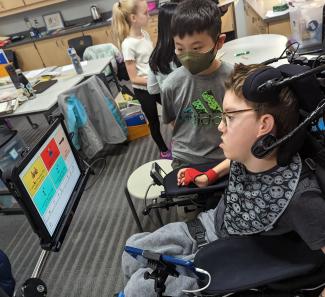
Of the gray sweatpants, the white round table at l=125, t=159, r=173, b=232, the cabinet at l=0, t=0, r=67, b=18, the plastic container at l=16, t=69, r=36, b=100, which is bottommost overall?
the white round table at l=125, t=159, r=173, b=232

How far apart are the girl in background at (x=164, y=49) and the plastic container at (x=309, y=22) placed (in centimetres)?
83

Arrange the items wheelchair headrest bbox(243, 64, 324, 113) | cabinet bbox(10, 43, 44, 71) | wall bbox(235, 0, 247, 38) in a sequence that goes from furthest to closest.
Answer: cabinet bbox(10, 43, 44, 71) → wall bbox(235, 0, 247, 38) → wheelchair headrest bbox(243, 64, 324, 113)

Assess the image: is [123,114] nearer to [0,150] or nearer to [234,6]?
[0,150]

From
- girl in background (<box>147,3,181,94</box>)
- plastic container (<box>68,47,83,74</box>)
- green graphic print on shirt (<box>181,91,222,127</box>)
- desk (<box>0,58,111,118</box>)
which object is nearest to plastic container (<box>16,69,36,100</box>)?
desk (<box>0,58,111,118</box>)

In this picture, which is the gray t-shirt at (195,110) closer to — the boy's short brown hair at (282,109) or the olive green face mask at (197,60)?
the olive green face mask at (197,60)

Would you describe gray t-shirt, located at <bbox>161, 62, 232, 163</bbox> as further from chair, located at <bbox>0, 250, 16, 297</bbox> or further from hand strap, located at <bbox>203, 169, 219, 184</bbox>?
chair, located at <bbox>0, 250, 16, 297</bbox>

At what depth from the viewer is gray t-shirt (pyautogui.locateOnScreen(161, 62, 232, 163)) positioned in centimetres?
142

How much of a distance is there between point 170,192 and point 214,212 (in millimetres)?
206

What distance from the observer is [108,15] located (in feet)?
16.7

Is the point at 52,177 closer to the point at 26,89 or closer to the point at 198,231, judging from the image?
the point at 198,231

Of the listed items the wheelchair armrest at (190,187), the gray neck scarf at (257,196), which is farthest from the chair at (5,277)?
the gray neck scarf at (257,196)

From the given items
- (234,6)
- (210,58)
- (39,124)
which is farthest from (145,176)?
(234,6)

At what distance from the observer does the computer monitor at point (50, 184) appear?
0.87 meters

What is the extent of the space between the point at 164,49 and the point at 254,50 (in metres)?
0.65
